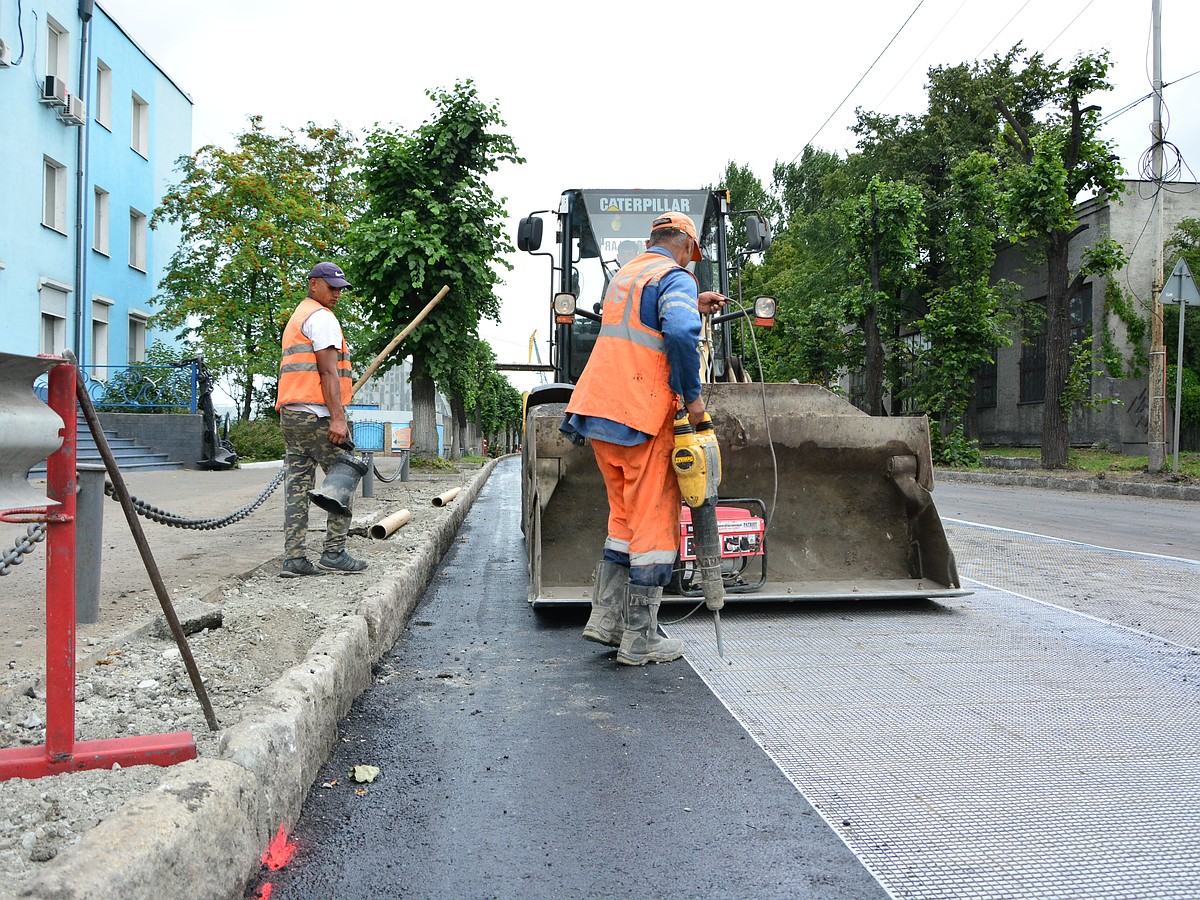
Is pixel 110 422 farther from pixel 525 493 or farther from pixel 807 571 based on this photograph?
pixel 807 571

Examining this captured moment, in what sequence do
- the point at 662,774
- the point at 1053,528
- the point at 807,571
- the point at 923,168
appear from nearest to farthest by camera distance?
1. the point at 662,774
2. the point at 807,571
3. the point at 1053,528
4. the point at 923,168

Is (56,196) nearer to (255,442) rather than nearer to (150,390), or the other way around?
(150,390)

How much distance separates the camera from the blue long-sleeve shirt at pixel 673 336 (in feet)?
13.7

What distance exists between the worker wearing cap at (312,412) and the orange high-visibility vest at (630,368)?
199cm

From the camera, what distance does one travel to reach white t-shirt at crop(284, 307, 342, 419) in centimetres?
566

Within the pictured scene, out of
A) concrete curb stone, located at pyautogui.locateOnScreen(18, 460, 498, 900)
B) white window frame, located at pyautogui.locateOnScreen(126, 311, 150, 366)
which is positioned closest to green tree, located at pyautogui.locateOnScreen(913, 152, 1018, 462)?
white window frame, located at pyautogui.locateOnScreen(126, 311, 150, 366)

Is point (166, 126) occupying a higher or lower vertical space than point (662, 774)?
higher

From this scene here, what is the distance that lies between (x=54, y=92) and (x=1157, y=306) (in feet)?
69.5

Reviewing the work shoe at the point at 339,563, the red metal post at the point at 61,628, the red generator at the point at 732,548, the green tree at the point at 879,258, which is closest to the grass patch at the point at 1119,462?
the green tree at the point at 879,258

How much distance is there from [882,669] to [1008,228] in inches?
781

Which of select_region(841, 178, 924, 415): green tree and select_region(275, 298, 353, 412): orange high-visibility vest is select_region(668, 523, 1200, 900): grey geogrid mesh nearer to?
select_region(275, 298, 353, 412): orange high-visibility vest

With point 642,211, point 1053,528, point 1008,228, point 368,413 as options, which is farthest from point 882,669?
point 368,413

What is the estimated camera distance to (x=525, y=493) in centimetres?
670

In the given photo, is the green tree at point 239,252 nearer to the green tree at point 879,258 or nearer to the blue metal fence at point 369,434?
the blue metal fence at point 369,434
